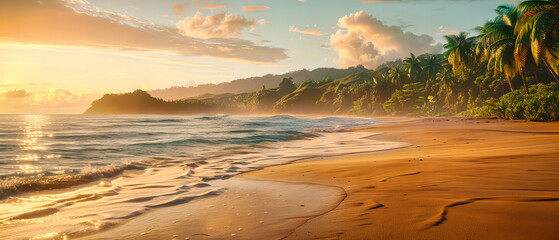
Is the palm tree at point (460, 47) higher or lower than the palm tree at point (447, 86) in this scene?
higher

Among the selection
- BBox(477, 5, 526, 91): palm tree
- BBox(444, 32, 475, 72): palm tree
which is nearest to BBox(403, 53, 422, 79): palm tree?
BBox(444, 32, 475, 72): palm tree

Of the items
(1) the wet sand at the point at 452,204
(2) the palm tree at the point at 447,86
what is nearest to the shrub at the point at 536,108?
(1) the wet sand at the point at 452,204

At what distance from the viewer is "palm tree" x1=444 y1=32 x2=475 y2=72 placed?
4617cm

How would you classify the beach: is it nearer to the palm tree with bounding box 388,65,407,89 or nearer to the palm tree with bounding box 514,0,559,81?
the palm tree with bounding box 514,0,559,81

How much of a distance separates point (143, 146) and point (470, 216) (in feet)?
47.6

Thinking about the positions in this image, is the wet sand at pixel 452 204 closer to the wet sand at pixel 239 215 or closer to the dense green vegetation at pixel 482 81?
the wet sand at pixel 239 215

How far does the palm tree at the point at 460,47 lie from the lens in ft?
151

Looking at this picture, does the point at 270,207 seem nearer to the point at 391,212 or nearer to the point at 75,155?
the point at 391,212

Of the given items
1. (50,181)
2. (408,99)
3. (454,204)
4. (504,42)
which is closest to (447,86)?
(408,99)

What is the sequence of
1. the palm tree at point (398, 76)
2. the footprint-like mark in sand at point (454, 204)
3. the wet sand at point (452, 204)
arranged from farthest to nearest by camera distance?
1. the palm tree at point (398, 76)
2. the footprint-like mark in sand at point (454, 204)
3. the wet sand at point (452, 204)

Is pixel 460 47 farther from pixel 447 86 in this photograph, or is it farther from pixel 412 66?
pixel 412 66

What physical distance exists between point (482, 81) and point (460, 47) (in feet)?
21.9

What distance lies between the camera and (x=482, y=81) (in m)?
48.3

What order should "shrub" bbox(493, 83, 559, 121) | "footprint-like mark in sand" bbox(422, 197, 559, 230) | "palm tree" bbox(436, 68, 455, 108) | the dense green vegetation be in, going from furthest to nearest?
1. "palm tree" bbox(436, 68, 455, 108)
2. the dense green vegetation
3. "shrub" bbox(493, 83, 559, 121)
4. "footprint-like mark in sand" bbox(422, 197, 559, 230)
